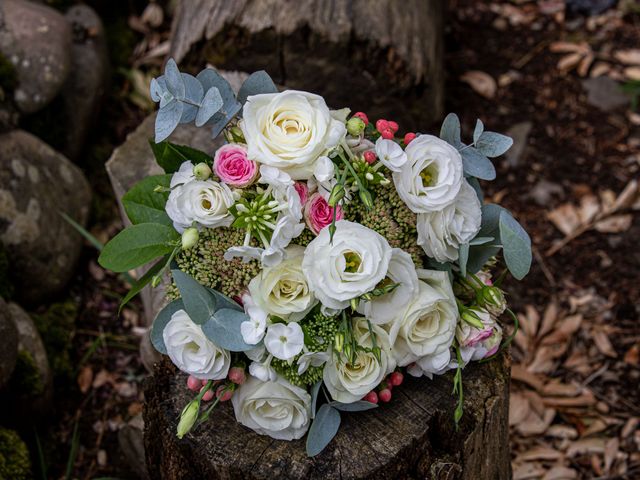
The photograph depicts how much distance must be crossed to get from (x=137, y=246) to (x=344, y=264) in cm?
47

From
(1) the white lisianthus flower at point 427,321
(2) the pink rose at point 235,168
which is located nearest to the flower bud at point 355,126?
(2) the pink rose at point 235,168

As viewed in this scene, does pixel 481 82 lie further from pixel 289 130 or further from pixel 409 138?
pixel 289 130

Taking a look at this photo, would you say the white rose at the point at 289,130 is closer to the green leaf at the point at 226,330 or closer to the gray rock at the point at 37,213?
the green leaf at the point at 226,330

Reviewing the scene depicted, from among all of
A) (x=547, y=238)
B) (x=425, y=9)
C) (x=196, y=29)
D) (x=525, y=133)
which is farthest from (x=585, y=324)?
(x=196, y=29)

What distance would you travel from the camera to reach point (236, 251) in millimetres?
1527

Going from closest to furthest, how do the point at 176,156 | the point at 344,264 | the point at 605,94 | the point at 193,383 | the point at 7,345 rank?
the point at 344,264 → the point at 193,383 → the point at 176,156 → the point at 7,345 → the point at 605,94

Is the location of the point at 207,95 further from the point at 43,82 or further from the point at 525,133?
the point at 525,133

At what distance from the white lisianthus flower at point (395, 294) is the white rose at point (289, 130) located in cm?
26

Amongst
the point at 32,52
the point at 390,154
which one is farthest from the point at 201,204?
the point at 32,52

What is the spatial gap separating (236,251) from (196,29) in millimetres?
1755

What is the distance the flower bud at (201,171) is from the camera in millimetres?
1623

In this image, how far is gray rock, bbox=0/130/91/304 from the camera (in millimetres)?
2809

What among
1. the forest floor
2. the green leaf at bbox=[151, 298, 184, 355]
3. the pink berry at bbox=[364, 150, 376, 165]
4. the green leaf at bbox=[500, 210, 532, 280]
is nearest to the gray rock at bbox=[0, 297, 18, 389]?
the forest floor

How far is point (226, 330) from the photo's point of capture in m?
1.58
